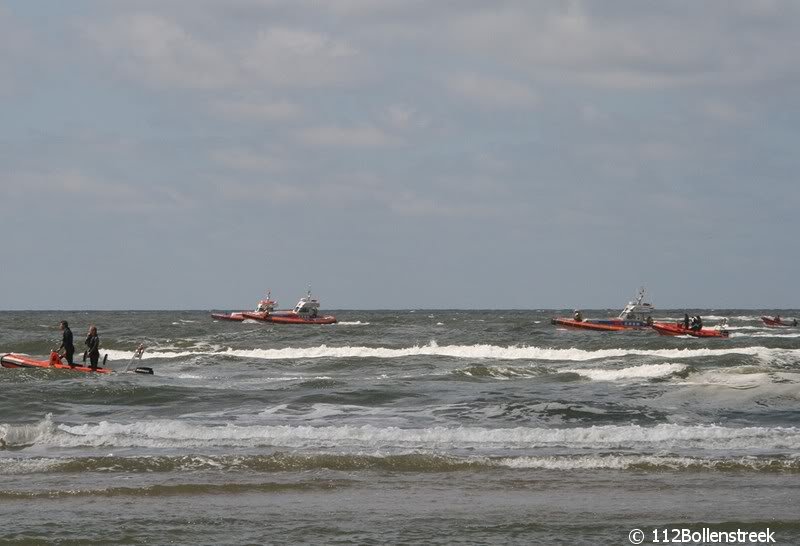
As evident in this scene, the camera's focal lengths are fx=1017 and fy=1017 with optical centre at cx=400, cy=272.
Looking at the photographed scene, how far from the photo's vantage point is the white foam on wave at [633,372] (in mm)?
27828

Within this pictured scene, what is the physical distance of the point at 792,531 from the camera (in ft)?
29.7

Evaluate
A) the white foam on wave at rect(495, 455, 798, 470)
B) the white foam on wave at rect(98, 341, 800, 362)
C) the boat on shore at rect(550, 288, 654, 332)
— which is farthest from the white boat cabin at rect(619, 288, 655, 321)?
the white foam on wave at rect(495, 455, 798, 470)

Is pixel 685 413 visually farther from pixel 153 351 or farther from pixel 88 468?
pixel 153 351

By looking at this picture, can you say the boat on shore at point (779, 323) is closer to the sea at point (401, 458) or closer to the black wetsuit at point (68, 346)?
the sea at point (401, 458)

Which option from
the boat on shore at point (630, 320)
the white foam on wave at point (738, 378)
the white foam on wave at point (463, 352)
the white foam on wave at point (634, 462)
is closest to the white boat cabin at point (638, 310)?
the boat on shore at point (630, 320)

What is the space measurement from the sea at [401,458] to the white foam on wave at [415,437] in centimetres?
5

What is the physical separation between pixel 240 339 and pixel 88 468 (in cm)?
3707

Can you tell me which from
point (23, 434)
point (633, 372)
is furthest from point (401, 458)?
point (633, 372)

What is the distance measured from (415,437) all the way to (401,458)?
2.19 metres

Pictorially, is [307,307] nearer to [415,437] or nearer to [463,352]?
[463,352]

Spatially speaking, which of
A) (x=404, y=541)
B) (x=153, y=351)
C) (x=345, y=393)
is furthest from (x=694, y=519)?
(x=153, y=351)

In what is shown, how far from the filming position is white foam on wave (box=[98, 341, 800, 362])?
38156 millimetres

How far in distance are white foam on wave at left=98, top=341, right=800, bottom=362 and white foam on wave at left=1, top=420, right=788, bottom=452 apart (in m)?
21.4

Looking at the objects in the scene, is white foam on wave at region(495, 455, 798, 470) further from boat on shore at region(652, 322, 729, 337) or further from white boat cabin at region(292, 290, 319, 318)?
white boat cabin at region(292, 290, 319, 318)
